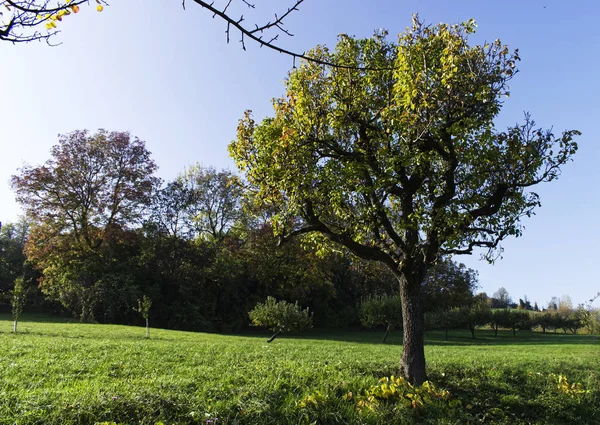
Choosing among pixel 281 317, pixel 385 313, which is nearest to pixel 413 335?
pixel 281 317

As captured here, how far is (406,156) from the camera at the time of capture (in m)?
7.46

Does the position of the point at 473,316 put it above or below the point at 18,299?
below

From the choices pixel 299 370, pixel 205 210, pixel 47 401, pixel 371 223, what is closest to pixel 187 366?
pixel 299 370

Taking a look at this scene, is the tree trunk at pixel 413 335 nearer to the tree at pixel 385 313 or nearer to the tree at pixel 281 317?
the tree at pixel 281 317

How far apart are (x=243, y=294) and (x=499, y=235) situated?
1004 inches

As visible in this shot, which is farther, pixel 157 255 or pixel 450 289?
pixel 450 289

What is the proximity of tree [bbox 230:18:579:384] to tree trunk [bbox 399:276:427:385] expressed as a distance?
0.07 feet

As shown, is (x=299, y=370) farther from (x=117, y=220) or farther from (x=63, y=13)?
(x=117, y=220)

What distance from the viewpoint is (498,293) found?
8238cm

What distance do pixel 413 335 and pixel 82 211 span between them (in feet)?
85.8

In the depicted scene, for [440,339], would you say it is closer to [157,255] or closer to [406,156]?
[157,255]

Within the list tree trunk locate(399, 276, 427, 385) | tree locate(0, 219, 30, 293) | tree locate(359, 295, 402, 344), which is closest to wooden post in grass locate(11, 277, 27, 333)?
tree trunk locate(399, 276, 427, 385)

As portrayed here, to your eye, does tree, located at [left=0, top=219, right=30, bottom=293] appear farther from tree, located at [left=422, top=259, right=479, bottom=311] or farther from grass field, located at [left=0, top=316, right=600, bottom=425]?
tree, located at [left=422, top=259, right=479, bottom=311]

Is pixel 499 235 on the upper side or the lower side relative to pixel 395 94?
lower
